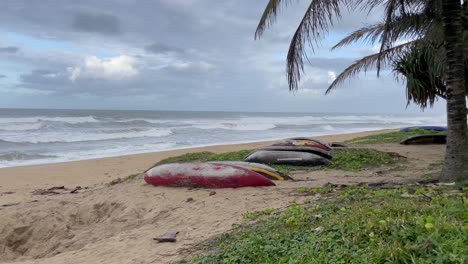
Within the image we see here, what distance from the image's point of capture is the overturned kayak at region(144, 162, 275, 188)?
21.0 ft

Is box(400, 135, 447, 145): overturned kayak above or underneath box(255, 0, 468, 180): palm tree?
underneath

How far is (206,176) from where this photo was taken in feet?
21.7

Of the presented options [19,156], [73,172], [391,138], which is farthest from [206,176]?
[19,156]

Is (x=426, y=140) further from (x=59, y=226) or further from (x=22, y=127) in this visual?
(x=22, y=127)

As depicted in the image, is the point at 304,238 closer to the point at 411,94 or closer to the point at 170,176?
the point at 170,176

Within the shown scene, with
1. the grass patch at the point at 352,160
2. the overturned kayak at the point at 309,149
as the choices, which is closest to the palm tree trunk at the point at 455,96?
the grass patch at the point at 352,160

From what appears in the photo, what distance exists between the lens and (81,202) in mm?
7266

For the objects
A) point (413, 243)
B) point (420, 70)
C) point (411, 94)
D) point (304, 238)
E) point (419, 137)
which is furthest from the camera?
point (419, 137)

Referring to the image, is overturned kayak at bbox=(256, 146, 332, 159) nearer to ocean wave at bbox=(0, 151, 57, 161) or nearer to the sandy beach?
the sandy beach

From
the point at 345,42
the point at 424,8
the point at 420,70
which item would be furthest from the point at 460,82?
the point at 345,42

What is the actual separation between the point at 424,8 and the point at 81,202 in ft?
22.4

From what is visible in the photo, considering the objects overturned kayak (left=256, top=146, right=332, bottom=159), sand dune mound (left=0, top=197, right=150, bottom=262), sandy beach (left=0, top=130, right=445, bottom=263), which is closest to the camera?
sandy beach (left=0, top=130, right=445, bottom=263)

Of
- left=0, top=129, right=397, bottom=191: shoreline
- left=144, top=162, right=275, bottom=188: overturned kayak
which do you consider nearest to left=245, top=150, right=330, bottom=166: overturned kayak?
left=144, top=162, right=275, bottom=188: overturned kayak

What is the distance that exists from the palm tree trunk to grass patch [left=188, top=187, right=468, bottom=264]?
3.72 feet
